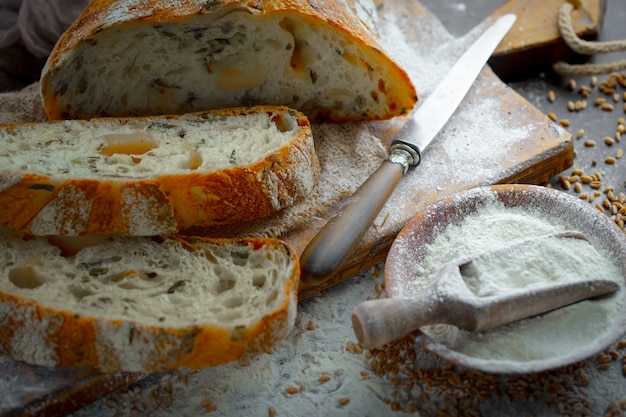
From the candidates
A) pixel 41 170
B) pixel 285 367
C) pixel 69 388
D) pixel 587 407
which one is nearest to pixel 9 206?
pixel 41 170

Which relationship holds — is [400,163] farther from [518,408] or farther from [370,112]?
[518,408]

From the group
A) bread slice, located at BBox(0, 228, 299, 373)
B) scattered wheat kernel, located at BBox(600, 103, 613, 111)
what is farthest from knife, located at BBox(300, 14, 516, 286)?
scattered wheat kernel, located at BBox(600, 103, 613, 111)

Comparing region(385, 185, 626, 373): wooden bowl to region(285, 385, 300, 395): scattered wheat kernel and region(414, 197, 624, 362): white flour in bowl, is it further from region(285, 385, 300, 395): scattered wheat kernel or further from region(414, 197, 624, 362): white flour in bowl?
region(285, 385, 300, 395): scattered wheat kernel

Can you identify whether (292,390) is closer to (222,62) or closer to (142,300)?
(142,300)

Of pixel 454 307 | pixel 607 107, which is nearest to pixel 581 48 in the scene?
pixel 607 107

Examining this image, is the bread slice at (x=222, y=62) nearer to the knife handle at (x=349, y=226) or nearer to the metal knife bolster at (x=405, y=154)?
the metal knife bolster at (x=405, y=154)

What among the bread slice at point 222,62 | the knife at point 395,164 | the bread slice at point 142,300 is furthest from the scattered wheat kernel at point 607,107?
the bread slice at point 142,300
